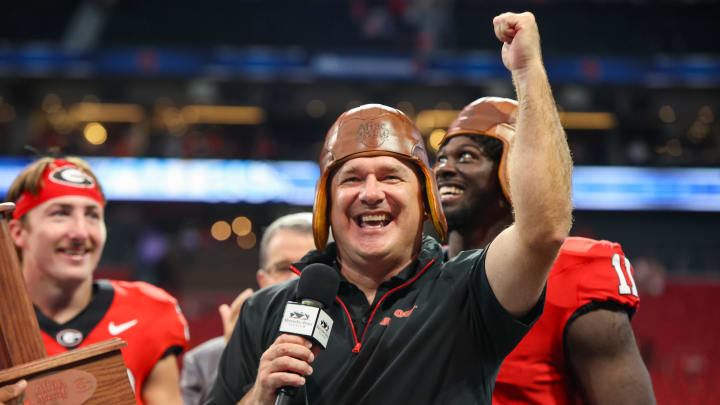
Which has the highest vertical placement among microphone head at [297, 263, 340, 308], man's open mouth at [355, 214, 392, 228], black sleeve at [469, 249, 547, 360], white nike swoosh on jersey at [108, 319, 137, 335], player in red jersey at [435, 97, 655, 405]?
man's open mouth at [355, 214, 392, 228]

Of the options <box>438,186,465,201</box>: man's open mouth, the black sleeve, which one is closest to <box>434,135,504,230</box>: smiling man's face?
<box>438,186,465,201</box>: man's open mouth

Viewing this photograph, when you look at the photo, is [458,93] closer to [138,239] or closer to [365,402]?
[138,239]

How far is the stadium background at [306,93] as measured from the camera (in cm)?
1341

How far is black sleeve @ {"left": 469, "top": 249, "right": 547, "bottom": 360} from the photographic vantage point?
1580 millimetres

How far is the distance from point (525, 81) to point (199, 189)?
480 inches

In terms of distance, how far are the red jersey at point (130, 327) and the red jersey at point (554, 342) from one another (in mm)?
1277

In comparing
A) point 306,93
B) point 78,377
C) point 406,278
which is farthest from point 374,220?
point 306,93

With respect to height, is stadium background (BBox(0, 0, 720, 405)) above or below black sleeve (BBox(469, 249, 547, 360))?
above

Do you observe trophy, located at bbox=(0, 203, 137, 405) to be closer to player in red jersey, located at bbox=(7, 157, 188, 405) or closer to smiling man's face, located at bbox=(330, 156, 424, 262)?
player in red jersey, located at bbox=(7, 157, 188, 405)

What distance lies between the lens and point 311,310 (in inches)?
61.9

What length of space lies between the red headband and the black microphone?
1343mm

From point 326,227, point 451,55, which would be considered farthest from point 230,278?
point 326,227

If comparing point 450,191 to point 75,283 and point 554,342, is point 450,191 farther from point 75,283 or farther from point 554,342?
point 75,283

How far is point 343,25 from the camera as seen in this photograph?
15.7 meters
